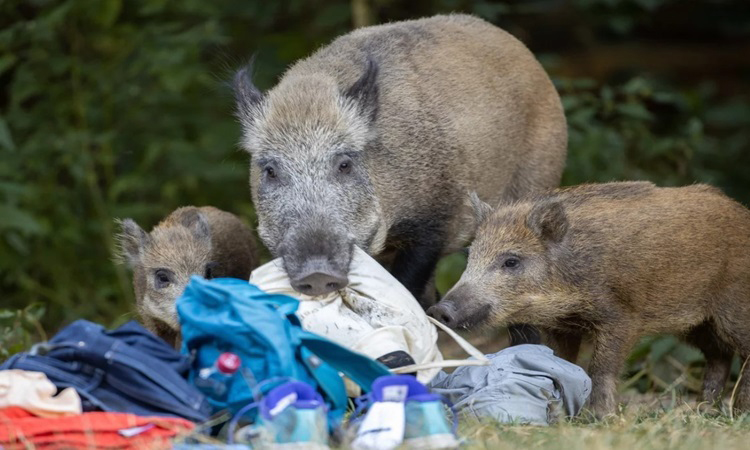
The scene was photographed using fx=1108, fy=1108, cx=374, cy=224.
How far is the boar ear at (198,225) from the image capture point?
6.02 meters

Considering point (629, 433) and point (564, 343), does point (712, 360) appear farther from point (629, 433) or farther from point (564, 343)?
point (629, 433)

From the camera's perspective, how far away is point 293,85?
225 inches

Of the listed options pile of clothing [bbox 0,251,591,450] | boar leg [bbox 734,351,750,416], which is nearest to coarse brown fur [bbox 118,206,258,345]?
pile of clothing [bbox 0,251,591,450]

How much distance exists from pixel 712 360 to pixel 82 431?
11.0 ft

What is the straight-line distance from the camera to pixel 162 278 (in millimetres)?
5902

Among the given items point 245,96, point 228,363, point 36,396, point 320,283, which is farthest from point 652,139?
point 36,396

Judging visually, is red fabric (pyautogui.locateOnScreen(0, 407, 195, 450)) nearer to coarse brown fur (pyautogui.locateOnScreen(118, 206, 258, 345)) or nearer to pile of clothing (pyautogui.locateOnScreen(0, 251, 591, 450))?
pile of clothing (pyautogui.locateOnScreen(0, 251, 591, 450))

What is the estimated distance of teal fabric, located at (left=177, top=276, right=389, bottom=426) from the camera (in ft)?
13.3

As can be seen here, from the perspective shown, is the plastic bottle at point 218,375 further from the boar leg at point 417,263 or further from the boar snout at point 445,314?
the boar leg at point 417,263

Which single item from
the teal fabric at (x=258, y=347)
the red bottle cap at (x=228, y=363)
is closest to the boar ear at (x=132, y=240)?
the teal fabric at (x=258, y=347)

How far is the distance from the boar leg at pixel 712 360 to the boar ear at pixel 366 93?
198 cm

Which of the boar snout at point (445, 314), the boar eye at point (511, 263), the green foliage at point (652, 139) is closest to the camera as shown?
the boar snout at point (445, 314)

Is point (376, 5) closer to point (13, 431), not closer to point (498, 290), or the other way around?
point (498, 290)

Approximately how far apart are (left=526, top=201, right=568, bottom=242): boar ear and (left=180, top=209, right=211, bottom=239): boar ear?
1.83 metres
